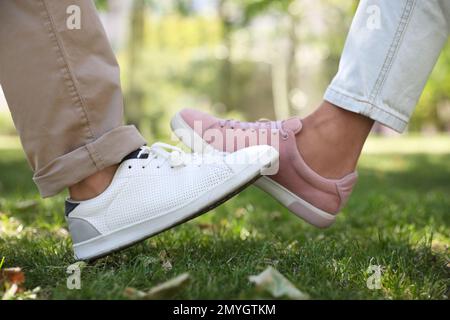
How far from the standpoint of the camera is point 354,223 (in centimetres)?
239

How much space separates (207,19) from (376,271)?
16.3 m

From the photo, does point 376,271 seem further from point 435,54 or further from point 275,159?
point 435,54

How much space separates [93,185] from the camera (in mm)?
1430

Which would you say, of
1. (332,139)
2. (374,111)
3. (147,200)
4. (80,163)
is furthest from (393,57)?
(80,163)

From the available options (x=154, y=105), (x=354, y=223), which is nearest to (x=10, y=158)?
(x=354, y=223)

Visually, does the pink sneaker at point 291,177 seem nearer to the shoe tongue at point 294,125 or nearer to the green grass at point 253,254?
the shoe tongue at point 294,125

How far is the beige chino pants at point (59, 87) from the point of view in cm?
132

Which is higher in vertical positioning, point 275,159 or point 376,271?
point 275,159

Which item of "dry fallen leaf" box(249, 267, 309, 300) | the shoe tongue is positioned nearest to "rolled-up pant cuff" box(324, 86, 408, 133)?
the shoe tongue

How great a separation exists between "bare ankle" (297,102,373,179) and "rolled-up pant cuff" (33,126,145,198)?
541 millimetres

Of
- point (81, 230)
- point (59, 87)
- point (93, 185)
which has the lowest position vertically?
point (81, 230)

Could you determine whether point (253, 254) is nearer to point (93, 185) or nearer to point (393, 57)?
point (93, 185)

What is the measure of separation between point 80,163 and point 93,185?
9 centimetres
